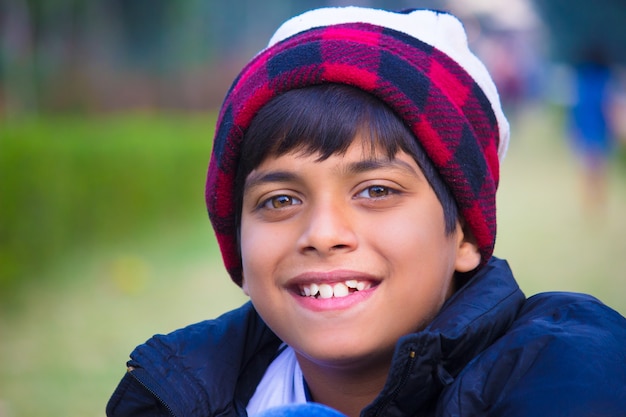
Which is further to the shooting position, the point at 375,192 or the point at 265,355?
the point at 265,355

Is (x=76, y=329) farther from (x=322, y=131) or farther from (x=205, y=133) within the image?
(x=205, y=133)

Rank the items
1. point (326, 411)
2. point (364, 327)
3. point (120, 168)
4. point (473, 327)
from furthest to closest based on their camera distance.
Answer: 1. point (120, 168)
2. point (364, 327)
3. point (473, 327)
4. point (326, 411)

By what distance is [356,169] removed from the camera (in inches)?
75.6

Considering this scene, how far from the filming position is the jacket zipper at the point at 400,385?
A: 1708 mm

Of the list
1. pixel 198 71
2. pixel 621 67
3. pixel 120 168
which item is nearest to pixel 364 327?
pixel 120 168

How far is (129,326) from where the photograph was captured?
561cm

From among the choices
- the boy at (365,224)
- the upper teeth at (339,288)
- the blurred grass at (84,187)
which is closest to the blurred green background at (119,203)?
the blurred grass at (84,187)

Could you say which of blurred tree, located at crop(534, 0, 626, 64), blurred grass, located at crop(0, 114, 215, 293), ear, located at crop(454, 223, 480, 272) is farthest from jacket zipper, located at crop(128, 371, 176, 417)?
blurred tree, located at crop(534, 0, 626, 64)

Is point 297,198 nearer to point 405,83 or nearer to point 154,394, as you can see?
point 405,83

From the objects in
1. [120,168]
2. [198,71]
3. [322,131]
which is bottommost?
[322,131]

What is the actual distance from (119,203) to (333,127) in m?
6.65

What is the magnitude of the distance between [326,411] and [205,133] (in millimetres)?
10461

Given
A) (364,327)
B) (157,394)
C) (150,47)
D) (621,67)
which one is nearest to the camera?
(364,327)

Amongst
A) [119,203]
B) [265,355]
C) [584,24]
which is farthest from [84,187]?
[584,24]
